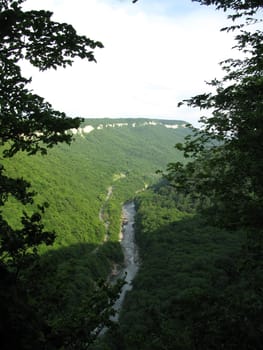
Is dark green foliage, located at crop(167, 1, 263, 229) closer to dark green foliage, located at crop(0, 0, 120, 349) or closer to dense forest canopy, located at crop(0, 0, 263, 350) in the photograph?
dense forest canopy, located at crop(0, 0, 263, 350)

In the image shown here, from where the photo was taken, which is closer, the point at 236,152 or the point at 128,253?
the point at 236,152

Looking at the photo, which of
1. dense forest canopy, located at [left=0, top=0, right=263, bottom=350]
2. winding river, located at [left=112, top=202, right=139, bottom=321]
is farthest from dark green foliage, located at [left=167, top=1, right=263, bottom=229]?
winding river, located at [left=112, top=202, right=139, bottom=321]

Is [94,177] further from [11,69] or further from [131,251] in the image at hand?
[11,69]

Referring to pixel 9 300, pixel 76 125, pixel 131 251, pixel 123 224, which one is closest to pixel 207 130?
pixel 76 125

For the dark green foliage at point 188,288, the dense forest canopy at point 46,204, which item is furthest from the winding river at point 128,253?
the dense forest canopy at point 46,204

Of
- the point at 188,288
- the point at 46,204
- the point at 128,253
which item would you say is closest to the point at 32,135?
the point at 46,204

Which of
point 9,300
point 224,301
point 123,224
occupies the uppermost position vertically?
point 9,300

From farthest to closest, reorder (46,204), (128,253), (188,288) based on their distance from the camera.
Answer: (128,253) < (188,288) < (46,204)

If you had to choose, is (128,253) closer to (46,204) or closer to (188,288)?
(188,288)

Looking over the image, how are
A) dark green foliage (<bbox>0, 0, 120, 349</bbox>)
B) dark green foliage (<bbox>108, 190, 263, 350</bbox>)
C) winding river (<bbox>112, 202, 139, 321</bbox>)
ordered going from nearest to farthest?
dark green foliage (<bbox>0, 0, 120, 349</bbox>) → dark green foliage (<bbox>108, 190, 263, 350</bbox>) → winding river (<bbox>112, 202, 139, 321</bbox>)

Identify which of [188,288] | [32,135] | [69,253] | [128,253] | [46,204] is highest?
[32,135]

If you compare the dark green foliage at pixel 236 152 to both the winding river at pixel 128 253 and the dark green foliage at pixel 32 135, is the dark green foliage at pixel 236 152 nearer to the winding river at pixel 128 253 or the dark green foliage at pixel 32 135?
the dark green foliage at pixel 32 135
